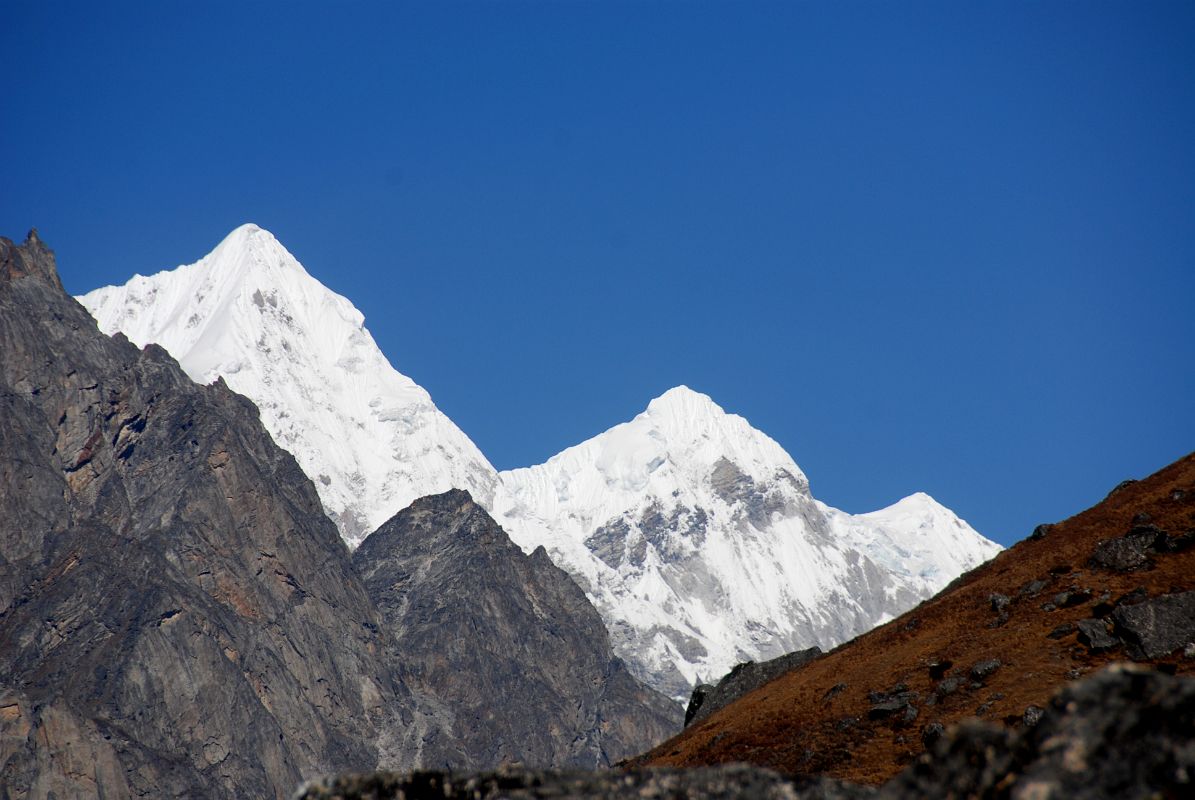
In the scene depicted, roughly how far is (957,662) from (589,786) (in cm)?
3356

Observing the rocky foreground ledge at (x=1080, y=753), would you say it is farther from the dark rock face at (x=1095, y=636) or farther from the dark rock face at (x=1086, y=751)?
the dark rock face at (x=1095, y=636)

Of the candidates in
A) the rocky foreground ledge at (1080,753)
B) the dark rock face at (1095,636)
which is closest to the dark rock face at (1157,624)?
the dark rock face at (1095,636)

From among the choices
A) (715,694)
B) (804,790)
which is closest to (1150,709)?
(804,790)

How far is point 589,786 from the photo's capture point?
1382 cm

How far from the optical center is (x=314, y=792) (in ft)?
44.8

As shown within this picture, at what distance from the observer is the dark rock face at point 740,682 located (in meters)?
63.2

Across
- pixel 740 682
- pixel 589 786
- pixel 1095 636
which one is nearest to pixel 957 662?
pixel 1095 636

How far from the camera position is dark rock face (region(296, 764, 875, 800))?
1337 centimetres

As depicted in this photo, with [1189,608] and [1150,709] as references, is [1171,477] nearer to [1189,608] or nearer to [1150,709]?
[1189,608]

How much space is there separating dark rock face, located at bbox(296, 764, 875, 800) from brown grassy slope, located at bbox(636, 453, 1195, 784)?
25.4 m

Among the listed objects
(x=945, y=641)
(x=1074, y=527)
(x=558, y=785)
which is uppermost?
(x=1074, y=527)

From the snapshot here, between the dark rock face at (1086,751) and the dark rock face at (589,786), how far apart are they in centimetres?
157

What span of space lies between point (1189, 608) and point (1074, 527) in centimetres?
1638

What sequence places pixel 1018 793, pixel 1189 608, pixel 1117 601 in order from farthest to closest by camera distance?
1. pixel 1117 601
2. pixel 1189 608
3. pixel 1018 793
